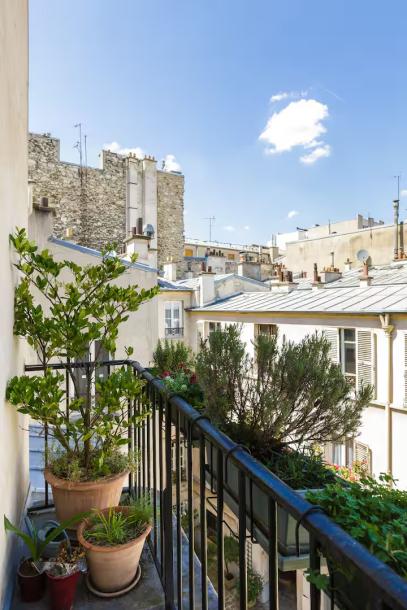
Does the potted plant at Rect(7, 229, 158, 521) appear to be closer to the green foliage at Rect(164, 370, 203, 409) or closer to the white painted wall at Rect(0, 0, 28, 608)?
the white painted wall at Rect(0, 0, 28, 608)

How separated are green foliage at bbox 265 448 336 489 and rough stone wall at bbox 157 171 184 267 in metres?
19.6

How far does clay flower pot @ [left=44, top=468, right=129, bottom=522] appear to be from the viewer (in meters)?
1.87

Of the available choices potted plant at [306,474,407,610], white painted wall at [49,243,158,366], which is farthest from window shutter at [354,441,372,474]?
potted plant at [306,474,407,610]

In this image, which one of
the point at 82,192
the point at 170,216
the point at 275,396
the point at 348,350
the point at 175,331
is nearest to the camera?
the point at 275,396

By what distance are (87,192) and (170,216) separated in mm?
4934

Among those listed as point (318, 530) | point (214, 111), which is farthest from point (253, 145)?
point (318, 530)

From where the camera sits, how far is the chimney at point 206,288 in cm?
1466

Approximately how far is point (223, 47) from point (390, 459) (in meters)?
10.9

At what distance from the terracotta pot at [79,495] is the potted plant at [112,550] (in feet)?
0.54

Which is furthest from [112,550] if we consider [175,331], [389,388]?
[175,331]

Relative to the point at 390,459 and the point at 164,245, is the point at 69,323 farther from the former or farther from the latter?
the point at 164,245

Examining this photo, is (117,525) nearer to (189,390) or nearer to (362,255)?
(189,390)

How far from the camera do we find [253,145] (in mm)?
18016

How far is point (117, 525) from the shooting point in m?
1.64
